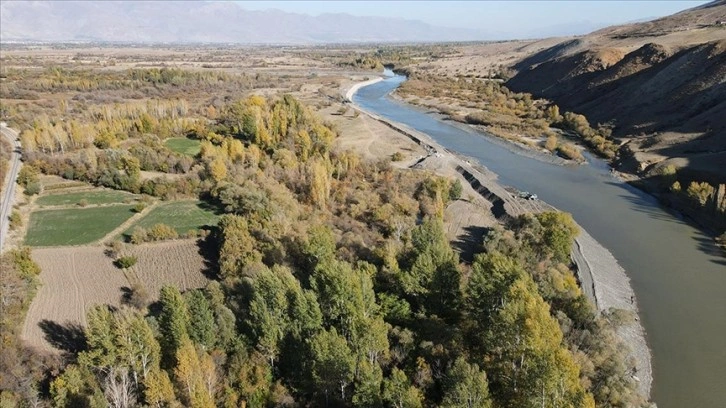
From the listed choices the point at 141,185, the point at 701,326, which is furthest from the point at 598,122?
the point at 141,185

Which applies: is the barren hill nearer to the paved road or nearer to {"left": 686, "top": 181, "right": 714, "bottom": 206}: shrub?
{"left": 686, "top": 181, "right": 714, "bottom": 206}: shrub

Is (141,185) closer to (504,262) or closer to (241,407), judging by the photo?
(241,407)

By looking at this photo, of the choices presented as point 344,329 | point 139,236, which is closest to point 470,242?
point 344,329

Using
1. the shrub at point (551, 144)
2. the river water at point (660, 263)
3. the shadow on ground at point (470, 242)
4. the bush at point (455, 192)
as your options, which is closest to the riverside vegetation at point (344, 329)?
the shadow on ground at point (470, 242)

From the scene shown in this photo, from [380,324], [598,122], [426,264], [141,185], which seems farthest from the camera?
[598,122]

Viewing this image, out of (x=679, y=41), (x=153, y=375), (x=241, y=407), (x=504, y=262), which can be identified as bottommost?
(x=241, y=407)

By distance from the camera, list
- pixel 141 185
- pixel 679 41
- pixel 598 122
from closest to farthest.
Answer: pixel 141 185 → pixel 598 122 → pixel 679 41

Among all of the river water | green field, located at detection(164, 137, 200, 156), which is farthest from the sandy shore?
the river water

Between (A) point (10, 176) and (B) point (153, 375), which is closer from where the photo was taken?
(B) point (153, 375)
